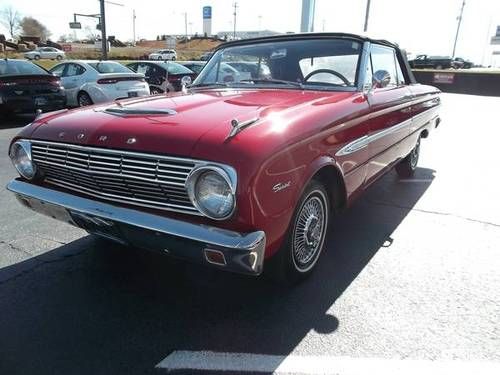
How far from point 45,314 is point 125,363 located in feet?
2.51

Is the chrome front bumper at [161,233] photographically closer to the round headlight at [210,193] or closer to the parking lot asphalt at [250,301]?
the round headlight at [210,193]

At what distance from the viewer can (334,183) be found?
326 cm

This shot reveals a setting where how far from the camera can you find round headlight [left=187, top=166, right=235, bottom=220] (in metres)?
2.29

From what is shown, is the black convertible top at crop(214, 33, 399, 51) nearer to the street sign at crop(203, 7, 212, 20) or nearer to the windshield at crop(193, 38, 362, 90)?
the windshield at crop(193, 38, 362, 90)

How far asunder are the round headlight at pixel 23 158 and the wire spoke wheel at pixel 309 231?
192 cm

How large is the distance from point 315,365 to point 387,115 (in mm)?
2462

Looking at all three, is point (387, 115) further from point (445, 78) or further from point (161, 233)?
point (445, 78)

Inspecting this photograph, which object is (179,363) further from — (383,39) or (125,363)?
(383,39)

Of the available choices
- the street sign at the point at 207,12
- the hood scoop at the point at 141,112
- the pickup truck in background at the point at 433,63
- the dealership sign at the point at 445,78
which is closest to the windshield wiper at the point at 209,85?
the hood scoop at the point at 141,112

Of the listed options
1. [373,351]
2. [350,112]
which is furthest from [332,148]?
[373,351]

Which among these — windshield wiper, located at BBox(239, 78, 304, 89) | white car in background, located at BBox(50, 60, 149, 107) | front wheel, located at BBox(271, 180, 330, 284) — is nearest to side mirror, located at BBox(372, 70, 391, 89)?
windshield wiper, located at BBox(239, 78, 304, 89)

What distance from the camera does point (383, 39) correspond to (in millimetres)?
4500

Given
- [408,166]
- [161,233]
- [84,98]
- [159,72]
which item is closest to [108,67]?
[84,98]

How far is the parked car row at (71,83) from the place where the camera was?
9789 millimetres
